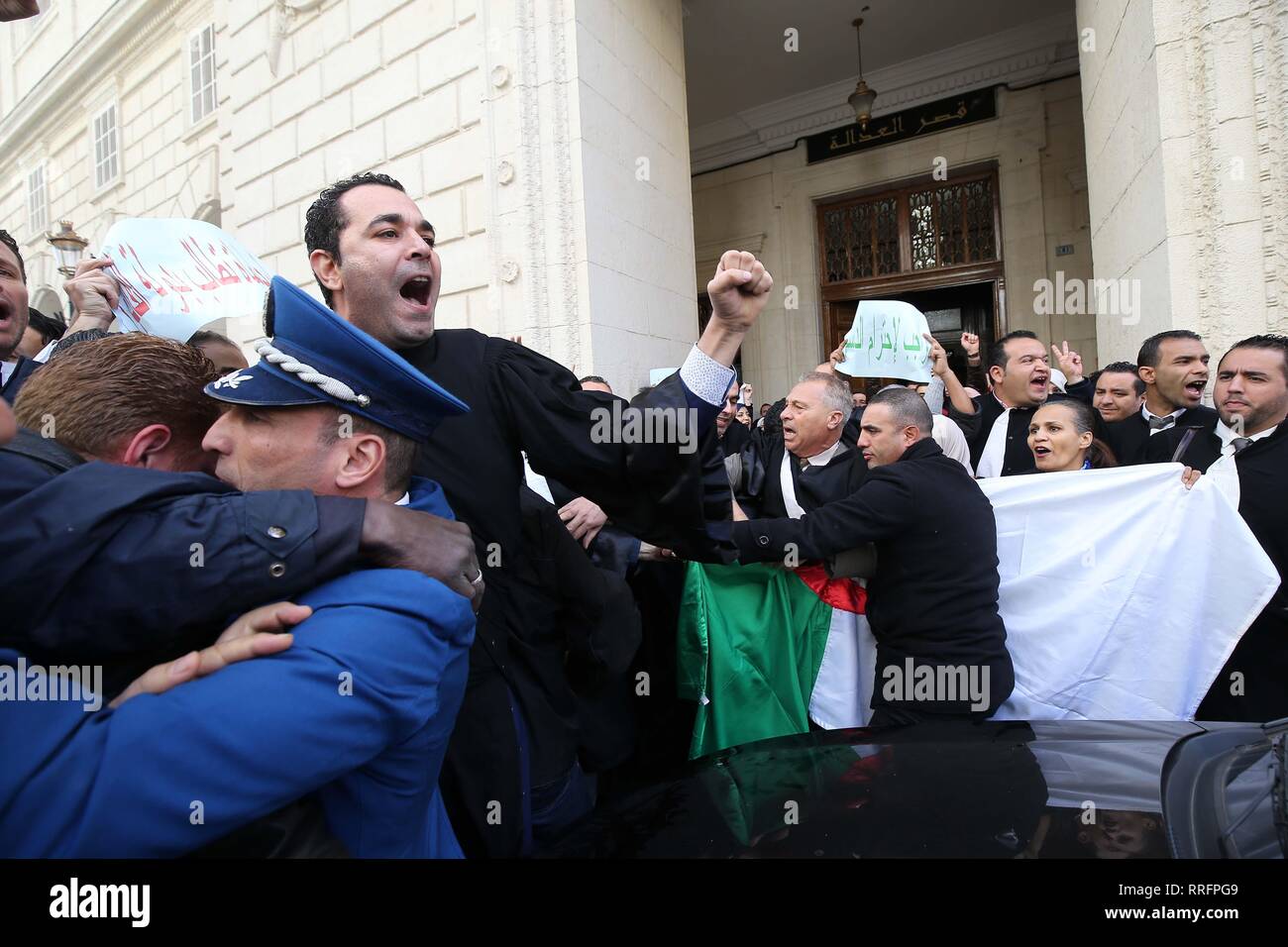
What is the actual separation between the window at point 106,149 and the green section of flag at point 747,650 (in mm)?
13785

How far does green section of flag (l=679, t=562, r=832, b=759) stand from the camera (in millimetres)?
2750

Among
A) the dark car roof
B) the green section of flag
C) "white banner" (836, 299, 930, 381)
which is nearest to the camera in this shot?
the dark car roof

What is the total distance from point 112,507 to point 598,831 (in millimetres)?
1097

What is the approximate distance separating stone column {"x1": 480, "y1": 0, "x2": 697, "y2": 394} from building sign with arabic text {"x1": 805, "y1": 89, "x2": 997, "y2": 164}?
458cm

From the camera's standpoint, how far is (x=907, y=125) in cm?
939

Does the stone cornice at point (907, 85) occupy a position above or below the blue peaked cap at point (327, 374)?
above

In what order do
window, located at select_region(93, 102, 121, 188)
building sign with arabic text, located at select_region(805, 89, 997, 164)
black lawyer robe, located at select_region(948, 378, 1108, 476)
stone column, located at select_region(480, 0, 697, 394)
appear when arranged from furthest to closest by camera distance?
window, located at select_region(93, 102, 121, 188) → building sign with arabic text, located at select_region(805, 89, 997, 164) → stone column, located at select_region(480, 0, 697, 394) → black lawyer robe, located at select_region(948, 378, 1108, 476)

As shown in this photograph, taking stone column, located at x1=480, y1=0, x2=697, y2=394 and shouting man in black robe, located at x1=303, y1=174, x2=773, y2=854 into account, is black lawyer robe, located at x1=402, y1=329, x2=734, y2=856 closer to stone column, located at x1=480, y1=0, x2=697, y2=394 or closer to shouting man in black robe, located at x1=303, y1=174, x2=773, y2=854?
shouting man in black robe, located at x1=303, y1=174, x2=773, y2=854

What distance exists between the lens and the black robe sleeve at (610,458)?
61.0 inches

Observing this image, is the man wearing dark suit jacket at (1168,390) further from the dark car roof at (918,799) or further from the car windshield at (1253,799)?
the car windshield at (1253,799)

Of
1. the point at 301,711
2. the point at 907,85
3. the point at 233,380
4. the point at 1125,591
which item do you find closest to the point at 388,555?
the point at 301,711

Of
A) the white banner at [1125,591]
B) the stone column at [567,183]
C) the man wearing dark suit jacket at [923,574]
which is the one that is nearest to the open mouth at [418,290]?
the man wearing dark suit jacket at [923,574]

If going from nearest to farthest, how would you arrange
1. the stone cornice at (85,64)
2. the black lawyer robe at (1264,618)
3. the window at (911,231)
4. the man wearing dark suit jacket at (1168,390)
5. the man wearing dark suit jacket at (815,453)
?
the black lawyer robe at (1264,618)
the man wearing dark suit jacket at (815,453)
the man wearing dark suit jacket at (1168,390)
the window at (911,231)
the stone cornice at (85,64)

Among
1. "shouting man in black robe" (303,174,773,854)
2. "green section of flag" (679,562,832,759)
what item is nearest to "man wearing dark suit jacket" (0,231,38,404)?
"shouting man in black robe" (303,174,773,854)
